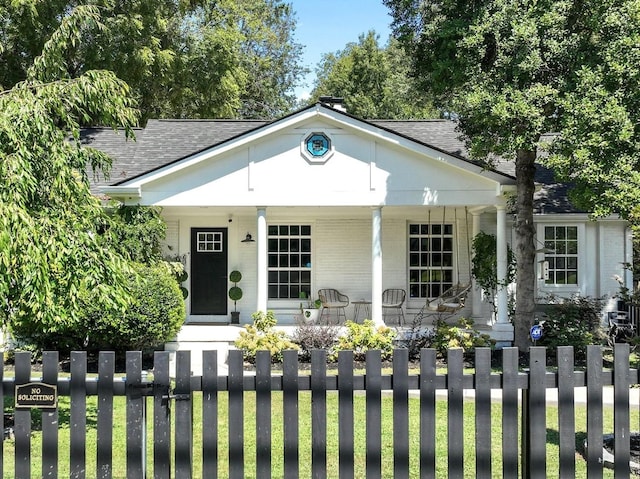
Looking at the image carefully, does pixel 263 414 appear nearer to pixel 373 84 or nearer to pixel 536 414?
pixel 536 414

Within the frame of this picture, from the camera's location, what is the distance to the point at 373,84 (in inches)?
1558

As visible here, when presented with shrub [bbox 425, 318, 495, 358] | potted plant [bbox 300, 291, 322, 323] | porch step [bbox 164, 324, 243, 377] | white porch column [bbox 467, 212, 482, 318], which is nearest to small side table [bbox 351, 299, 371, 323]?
potted plant [bbox 300, 291, 322, 323]

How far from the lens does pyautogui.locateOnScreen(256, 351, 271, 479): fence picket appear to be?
3.73m

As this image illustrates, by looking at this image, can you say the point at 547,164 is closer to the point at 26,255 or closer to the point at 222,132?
the point at 26,255

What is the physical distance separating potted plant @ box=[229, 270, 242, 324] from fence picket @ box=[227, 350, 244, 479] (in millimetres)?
11035

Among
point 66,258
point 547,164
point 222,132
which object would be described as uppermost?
point 222,132

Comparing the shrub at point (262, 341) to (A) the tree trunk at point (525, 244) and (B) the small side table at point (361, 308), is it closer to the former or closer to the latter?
(B) the small side table at point (361, 308)

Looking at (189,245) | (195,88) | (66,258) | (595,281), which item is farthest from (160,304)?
(195,88)

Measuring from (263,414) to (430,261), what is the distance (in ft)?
38.7

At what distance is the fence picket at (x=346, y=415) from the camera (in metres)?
3.74

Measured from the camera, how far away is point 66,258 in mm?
5430

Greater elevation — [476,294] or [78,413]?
[476,294]

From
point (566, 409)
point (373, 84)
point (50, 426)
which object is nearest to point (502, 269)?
point (566, 409)

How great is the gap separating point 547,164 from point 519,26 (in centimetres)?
222
